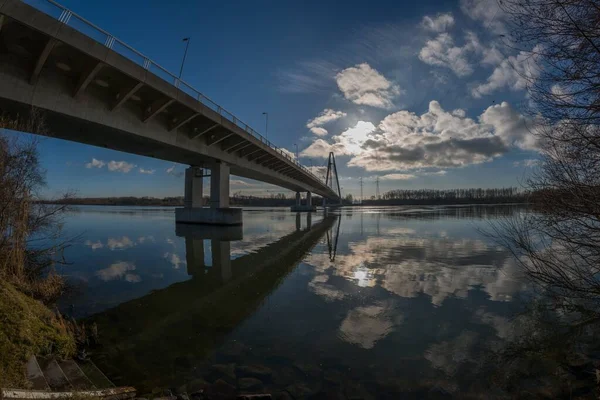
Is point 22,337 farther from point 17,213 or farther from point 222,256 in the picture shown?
point 222,256

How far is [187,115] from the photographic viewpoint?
23609 millimetres

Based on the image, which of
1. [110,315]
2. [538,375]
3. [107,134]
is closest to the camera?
[538,375]

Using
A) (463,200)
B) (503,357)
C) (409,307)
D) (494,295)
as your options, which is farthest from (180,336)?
(463,200)

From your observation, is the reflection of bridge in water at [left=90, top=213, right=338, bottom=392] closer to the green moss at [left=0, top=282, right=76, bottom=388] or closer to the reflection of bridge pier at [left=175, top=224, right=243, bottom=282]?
the reflection of bridge pier at [left=175, top=224, right=243, bottom=282]

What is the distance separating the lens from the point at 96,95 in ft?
56.9

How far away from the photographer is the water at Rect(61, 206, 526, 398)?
→ 4895 mm

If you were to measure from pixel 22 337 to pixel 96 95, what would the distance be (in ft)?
56.4

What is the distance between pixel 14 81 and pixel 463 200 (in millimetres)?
199140

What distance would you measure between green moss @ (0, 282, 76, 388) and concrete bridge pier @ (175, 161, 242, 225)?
2666 centimetres

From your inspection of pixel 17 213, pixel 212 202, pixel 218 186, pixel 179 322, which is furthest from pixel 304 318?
pixel 218 186

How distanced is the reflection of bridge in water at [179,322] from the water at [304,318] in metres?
0.03

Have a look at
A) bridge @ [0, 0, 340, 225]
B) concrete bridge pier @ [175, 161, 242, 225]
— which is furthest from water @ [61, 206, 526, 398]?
concrete bridge pier @ [175, 161, 242, 225]

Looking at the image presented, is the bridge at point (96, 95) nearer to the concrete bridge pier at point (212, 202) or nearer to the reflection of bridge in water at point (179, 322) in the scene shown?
the concrete bridge pier at point (212, 202)

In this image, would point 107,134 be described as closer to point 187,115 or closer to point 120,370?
point 187,115
